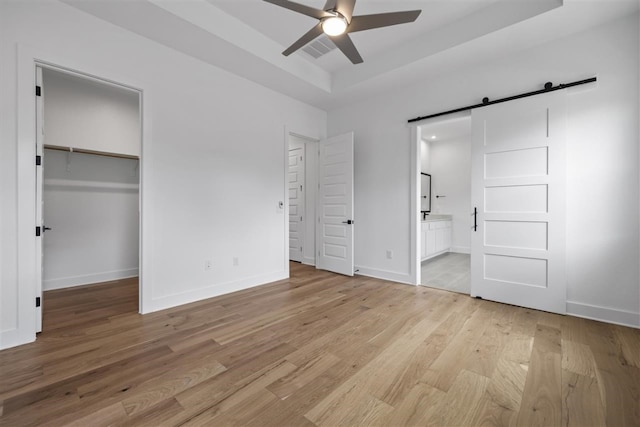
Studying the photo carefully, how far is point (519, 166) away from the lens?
121 inches

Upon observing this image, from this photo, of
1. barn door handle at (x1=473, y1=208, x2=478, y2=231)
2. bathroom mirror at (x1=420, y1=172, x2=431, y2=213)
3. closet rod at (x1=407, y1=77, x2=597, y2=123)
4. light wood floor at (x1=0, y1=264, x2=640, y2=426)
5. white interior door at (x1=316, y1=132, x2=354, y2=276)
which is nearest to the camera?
light wood floor at (x1=0, y1=264, x2=640, y2=426)

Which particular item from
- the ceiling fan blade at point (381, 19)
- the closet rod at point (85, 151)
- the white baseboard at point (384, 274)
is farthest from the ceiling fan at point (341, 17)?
the closet rod at point (85, 151)

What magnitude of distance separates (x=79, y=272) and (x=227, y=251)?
2316mm

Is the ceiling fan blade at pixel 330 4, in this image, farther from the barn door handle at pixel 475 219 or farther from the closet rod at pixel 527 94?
the barn door handle at pixel 475 219

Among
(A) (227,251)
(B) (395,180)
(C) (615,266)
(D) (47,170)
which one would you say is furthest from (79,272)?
(C) (615,266)

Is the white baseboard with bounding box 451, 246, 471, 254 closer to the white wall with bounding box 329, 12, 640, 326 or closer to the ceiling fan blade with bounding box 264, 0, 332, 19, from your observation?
the white wall with bounding box 329, 12, 640, 326

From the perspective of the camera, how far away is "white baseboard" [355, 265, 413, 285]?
402cm

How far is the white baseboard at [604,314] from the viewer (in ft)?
8.25

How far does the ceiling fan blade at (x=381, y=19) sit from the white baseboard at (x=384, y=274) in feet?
10.3

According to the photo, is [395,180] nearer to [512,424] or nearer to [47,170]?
[512,424]

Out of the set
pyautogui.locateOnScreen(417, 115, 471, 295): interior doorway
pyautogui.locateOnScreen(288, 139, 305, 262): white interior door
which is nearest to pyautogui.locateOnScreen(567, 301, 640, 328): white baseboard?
pyautogui.locateOnScreen(417, 115, 471, 295): interior doorway

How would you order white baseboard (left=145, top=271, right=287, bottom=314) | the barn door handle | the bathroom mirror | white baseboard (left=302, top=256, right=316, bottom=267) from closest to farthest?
1. white baseboard (left=145, top=271, right=287, bottom=314)
2. the barn door handle
3. white baseboard (left=302, top=256, right=316, bottom=267)
4. the bathroom mirror

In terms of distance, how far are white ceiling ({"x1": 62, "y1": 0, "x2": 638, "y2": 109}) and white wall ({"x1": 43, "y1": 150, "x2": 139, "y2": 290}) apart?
2358 mm

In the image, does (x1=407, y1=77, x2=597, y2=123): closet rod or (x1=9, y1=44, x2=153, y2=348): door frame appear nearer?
(x1=9, y1=44, x2=153, y2=348): door frame
